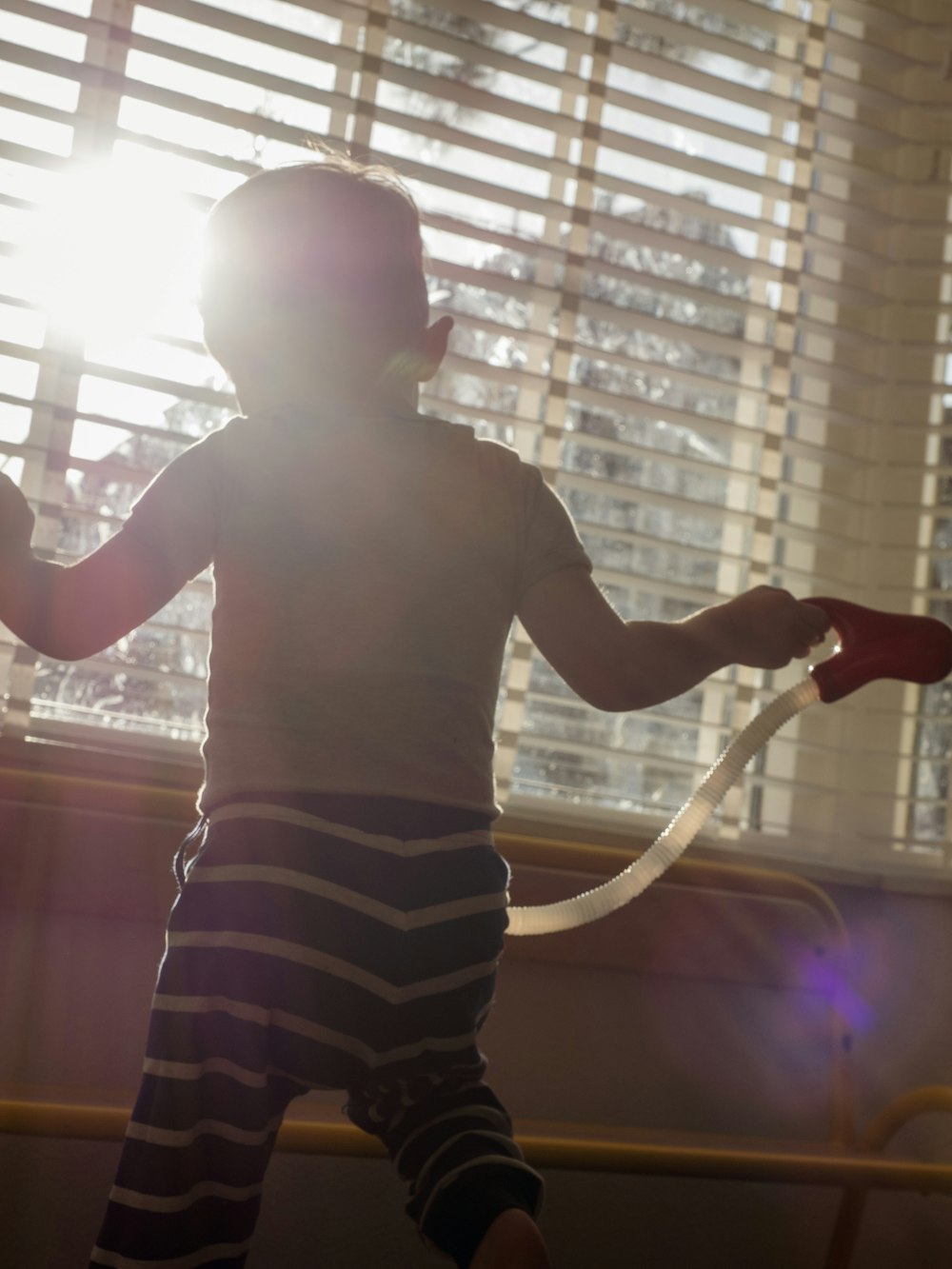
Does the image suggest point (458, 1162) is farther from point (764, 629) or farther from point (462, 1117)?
point (764, 629)

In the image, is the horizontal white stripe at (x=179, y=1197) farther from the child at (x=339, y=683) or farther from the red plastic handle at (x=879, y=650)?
the red plastic handle at (x=879, y=650)

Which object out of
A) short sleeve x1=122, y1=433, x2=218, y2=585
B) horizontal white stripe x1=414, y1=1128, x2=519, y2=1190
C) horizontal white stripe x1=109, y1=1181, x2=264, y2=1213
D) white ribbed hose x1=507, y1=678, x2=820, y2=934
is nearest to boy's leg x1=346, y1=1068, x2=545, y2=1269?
A: horizontal white stripe x1=414, y1=1128, x2=519, y2=1190

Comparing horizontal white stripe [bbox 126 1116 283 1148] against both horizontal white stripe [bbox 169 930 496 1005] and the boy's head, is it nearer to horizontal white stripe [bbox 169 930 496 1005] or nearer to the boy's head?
horizontal white stripe [bbox 169 930 496 1005]

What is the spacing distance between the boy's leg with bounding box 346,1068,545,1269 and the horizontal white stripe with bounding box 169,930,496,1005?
7 centimetres

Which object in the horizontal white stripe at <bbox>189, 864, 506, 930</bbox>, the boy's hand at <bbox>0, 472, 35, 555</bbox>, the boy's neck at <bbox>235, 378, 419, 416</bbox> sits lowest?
the horizontal white stripe at <bbox>189, 864, 506, 930</bbox>

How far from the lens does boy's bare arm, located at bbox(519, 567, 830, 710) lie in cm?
98

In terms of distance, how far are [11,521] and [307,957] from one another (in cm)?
34

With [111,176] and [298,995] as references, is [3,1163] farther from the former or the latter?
[111,176]

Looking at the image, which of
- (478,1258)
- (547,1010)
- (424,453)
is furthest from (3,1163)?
(424,453)

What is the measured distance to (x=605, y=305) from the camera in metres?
1.64

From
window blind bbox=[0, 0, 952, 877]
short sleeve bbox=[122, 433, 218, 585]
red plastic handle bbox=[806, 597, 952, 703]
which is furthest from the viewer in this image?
window blind bbox=[0, 0, 952, 877]

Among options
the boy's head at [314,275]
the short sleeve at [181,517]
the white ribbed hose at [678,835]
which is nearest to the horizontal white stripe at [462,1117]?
the white ribbed hose at [678,835]

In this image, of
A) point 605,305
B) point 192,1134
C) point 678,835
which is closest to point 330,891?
point 192,1134

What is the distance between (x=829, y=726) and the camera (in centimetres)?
181
